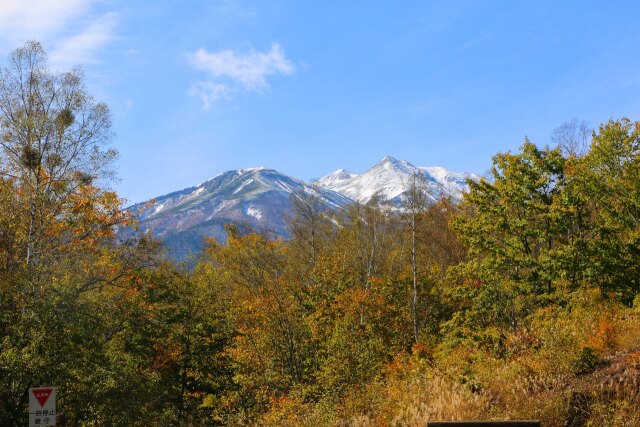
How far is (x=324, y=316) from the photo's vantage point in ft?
90.5

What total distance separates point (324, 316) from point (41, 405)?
1756cm

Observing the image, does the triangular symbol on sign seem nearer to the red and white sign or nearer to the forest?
the red and white sign

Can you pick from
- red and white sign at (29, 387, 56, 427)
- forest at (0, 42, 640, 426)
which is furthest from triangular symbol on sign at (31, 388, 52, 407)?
forest at (0, 42, 640, 426)

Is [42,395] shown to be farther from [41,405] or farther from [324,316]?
[324,316]

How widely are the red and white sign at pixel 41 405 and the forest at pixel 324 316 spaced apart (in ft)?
10.8

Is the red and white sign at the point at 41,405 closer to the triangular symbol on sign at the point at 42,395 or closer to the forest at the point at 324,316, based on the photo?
the triangular symbol on sign at the point at 42,395

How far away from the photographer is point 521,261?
79.9ft

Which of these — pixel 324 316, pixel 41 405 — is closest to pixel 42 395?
pixel 41 405

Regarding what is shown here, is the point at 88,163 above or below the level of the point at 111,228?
above

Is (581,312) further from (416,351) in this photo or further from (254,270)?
(254,270)

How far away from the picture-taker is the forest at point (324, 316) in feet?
40.8

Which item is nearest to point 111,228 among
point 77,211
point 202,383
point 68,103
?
point 77,211

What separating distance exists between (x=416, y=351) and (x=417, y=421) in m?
11.6

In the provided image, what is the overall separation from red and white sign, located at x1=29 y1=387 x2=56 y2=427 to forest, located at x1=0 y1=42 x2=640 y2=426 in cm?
330
